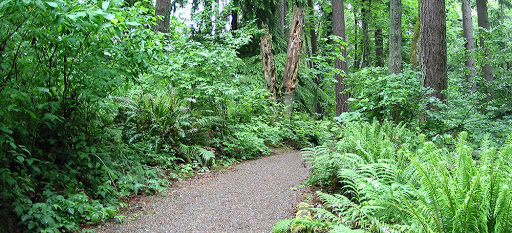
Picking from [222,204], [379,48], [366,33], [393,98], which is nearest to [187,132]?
[222,204]

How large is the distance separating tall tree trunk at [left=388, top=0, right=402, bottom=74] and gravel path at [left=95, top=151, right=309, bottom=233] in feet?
23.2

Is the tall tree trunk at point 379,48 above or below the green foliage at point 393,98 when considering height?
above

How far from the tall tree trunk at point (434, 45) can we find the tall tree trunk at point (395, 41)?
4.14 meters

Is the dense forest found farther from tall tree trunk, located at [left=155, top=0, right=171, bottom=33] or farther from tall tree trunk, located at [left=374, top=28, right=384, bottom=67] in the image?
tall tree trunk, located at [left=374, top=28, right=384, bottom=67]

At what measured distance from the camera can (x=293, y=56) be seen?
11320 millimetres

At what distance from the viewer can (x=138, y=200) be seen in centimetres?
456

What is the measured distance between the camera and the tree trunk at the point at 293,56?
37.0 feet

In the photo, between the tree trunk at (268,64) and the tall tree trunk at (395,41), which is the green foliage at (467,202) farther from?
the tall tree trunk at (395,41)

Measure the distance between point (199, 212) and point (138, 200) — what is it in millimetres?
998

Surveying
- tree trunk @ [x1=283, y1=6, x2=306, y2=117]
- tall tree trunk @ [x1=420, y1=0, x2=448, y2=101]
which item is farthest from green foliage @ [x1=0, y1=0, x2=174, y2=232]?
tree trunk @ [x1=283, y1=6, x2=306, y2=117]

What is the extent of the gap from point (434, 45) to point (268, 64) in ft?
17.6

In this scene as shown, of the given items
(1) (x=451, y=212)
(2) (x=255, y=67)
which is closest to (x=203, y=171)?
(1) (x=451, y=212)

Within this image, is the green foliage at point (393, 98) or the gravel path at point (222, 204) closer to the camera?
the gravel path at point (222, 204)

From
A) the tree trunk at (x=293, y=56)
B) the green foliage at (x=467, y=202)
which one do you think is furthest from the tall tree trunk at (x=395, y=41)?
the green foliage at (x=467, y=202)
